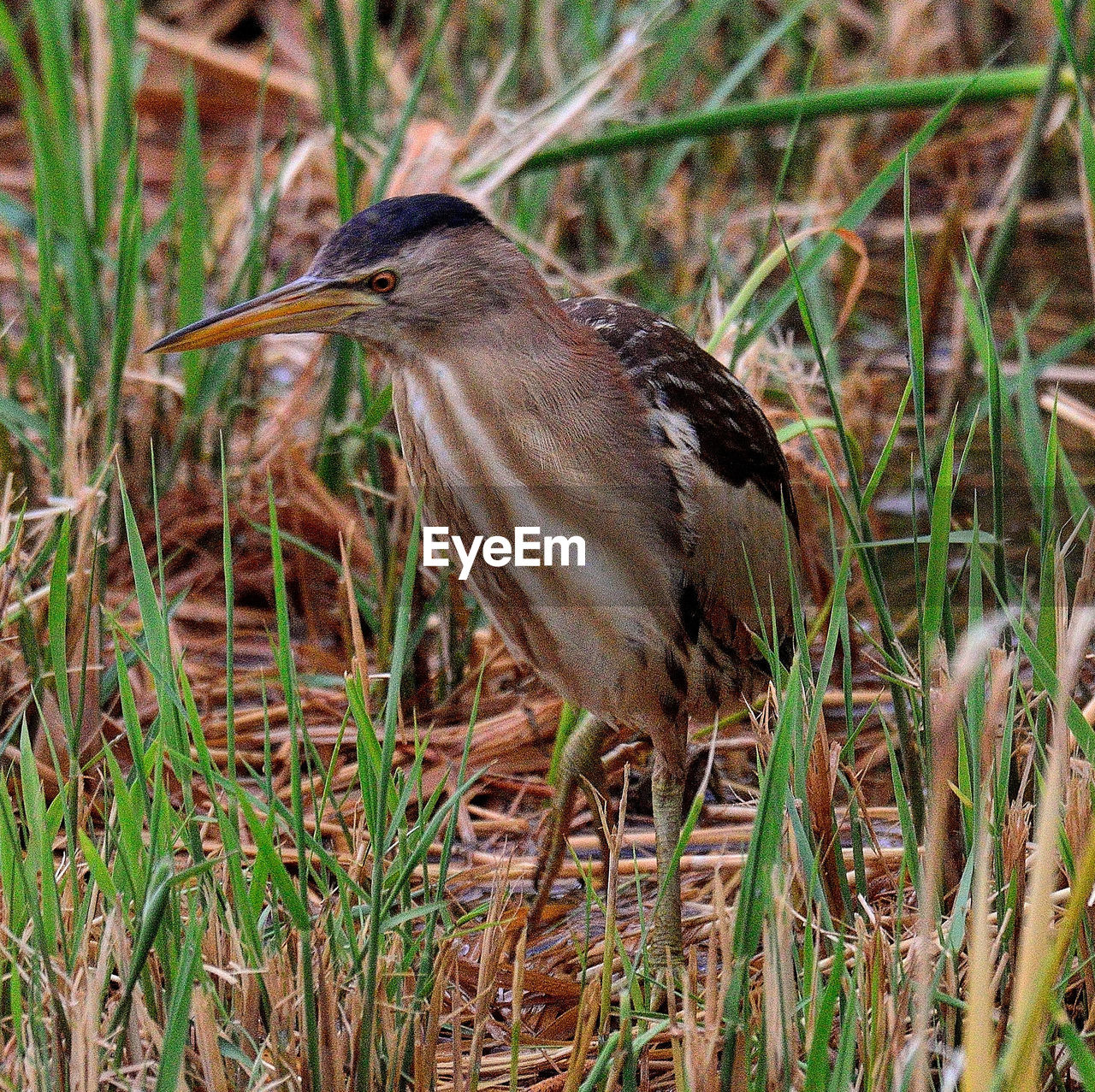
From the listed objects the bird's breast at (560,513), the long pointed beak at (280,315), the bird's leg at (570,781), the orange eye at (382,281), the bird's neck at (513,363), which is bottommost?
the bird's leg at (570,781)

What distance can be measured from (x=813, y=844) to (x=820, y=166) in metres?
2.39

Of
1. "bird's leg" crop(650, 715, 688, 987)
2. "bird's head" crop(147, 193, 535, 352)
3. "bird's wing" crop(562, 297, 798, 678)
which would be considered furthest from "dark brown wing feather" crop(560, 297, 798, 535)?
"bird's leg" crop(650, 715, 688, 987)

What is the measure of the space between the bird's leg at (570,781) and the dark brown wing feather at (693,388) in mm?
347

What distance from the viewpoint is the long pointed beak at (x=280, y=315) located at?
1701mm

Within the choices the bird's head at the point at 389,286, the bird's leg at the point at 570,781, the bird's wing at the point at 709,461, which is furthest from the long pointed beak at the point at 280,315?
the bird's leg at the point at 570,781

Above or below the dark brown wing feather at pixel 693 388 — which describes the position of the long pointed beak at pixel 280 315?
above

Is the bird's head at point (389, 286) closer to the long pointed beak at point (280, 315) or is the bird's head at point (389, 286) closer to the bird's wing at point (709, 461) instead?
the long pointed beak at point (280, 315)

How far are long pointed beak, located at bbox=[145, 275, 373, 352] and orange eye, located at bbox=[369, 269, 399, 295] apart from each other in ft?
0.07

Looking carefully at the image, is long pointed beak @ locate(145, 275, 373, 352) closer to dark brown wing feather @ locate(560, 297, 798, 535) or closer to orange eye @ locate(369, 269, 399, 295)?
orange eye @ locate(369, 269, 399, 295)

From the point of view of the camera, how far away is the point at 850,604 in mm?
2623

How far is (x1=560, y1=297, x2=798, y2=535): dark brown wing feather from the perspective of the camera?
75.3 inches

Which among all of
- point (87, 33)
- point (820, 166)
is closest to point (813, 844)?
point (87, 33)

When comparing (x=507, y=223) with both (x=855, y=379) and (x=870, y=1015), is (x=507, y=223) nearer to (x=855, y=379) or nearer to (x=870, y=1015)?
(x=855, y=379)

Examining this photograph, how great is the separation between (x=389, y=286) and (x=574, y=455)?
25 centimetres
